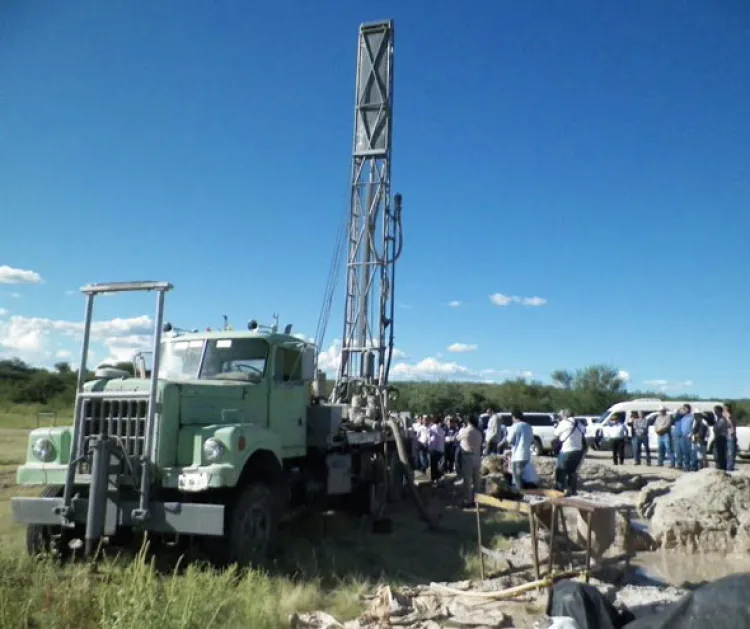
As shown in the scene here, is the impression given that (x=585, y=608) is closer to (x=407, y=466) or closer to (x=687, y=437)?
(x=407, y=466)

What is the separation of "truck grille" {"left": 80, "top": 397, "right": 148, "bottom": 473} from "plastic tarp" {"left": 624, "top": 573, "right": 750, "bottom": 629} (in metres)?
4.76

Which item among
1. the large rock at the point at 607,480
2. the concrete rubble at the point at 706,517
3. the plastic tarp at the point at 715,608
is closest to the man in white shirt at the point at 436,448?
the large rock at the point at 607,480

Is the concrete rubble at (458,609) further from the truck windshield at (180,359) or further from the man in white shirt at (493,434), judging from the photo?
the man in white shirt at (493,434)

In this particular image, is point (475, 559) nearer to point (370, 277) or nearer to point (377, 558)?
point (377, 558)

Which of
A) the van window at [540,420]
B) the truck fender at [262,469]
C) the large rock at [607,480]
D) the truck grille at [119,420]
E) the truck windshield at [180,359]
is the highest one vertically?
the truck windshield at [180,359]

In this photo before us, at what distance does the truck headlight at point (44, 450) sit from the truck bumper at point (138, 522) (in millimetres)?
621

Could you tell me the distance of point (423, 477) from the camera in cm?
1573

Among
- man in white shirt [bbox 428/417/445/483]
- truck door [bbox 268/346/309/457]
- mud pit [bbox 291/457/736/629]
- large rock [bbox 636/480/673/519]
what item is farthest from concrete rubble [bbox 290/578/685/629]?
man in white shirt [bbox 428/417/445/483]

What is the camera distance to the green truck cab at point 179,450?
638 cm

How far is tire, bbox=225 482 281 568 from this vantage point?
675cm

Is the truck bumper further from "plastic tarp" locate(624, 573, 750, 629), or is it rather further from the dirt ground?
"plastic tarp" locate(624, 573, 750, 629)

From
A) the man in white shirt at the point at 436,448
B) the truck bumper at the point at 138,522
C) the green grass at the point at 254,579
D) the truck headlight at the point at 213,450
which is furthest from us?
the man in white shirt at the point at 436,448

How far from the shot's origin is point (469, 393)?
4984 centimetres

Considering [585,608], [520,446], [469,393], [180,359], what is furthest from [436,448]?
[469,393]
